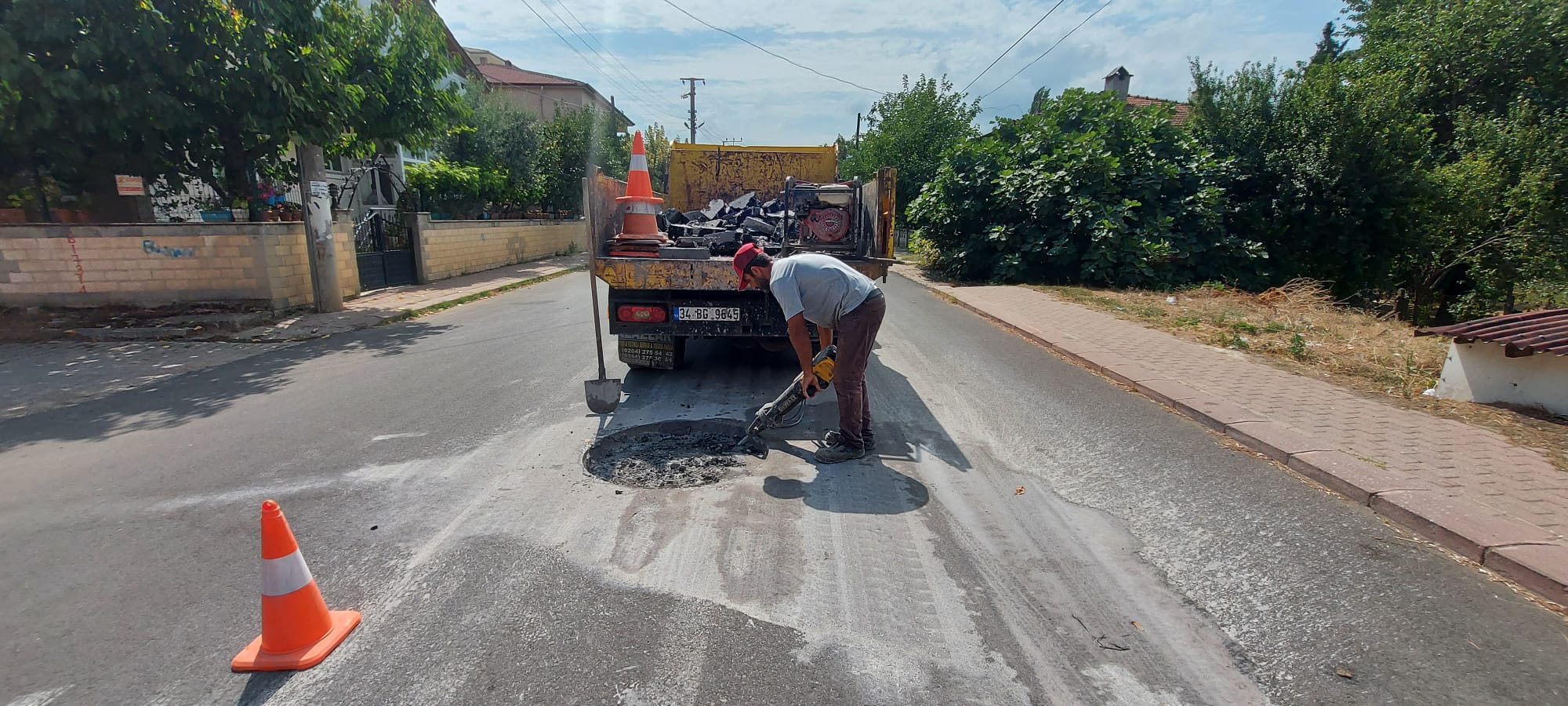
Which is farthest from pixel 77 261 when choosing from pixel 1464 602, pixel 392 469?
pixel 1464 602

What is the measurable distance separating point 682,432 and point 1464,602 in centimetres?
412

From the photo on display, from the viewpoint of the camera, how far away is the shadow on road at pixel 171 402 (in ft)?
16.8

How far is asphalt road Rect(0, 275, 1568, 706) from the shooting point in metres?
2.38

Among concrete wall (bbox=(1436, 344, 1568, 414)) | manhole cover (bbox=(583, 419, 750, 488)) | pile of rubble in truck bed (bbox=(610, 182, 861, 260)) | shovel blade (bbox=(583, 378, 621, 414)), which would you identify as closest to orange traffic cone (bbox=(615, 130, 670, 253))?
pile of rubble in truck bed (bbox=(610, 182, 861, 260))

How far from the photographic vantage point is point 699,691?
2.29 m

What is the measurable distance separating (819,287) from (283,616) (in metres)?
3.02

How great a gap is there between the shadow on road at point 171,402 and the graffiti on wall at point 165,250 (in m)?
2.78

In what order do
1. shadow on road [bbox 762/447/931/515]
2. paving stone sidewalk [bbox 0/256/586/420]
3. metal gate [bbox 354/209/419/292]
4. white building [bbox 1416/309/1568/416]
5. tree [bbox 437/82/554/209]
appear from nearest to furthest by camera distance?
shadow on road [bbox 762/447/931/515], white building [bbox 1416/309/1568/416], paving stone sidewalk [bbox 0/256/586/420], metal gate [bbox 354/209/419/292], tree [bbox 437/82/554/209]

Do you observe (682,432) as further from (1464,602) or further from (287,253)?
(287,253)

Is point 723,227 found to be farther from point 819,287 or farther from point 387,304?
point 387,304

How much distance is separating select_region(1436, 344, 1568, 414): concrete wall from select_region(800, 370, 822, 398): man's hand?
5067mm

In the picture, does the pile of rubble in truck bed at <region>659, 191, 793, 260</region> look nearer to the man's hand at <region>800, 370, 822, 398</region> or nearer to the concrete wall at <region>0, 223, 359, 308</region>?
the man's hand at <region>800, 370, 822, 398</region>

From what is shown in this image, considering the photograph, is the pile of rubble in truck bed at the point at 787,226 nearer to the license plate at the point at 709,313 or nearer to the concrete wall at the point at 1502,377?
the license plate at the point at 709,313

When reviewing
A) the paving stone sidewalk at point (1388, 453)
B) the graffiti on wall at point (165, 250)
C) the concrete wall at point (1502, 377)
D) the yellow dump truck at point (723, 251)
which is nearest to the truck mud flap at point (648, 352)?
the yellow dump truck at point (723, 251)
